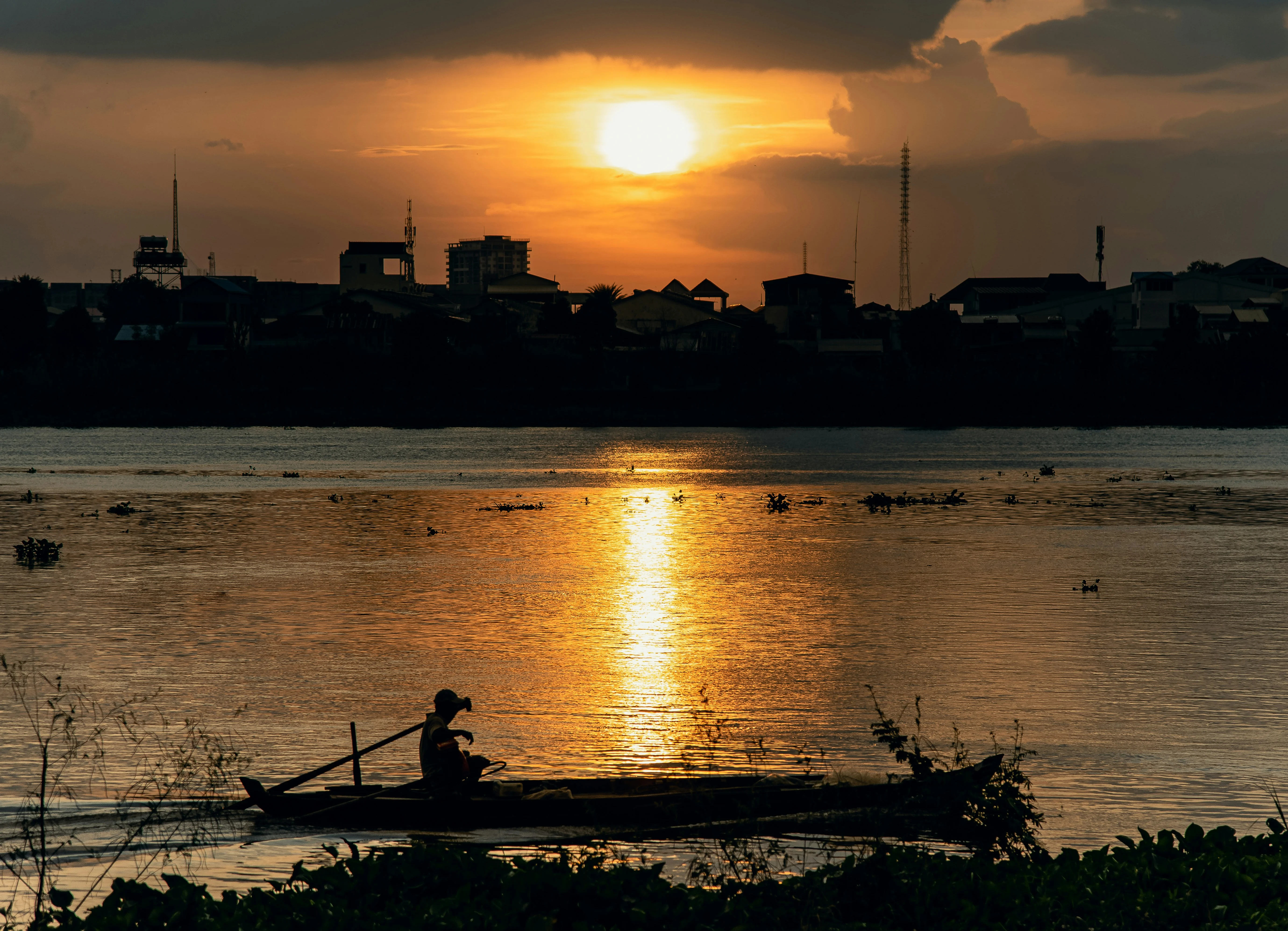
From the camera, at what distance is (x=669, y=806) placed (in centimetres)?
1405

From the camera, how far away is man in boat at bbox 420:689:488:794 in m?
14.6

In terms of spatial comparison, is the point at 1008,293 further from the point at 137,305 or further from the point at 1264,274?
the point at 137,305

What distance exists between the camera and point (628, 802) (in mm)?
14188

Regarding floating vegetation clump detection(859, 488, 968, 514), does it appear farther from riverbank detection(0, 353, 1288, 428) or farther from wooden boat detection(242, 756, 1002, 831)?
riverbank detection(0, 353, 1288, 428)

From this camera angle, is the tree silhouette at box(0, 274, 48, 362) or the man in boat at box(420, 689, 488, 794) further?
the tree silhouette at box(0, 274, 48, 362)

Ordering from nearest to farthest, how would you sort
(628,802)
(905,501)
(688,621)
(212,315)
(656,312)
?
(628,802) → (688,621) → (905,501) → (212,315) → (656,312)

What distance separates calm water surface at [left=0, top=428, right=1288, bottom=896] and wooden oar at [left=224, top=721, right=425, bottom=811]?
Result: 0.61m

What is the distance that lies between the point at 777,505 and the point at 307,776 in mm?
45457

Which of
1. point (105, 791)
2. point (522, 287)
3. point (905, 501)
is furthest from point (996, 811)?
point (522, 287)

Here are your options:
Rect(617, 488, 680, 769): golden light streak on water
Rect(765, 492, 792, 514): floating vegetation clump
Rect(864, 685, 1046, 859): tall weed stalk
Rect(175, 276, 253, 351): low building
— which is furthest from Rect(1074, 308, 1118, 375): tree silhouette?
Rect(864, 685, 1046, 859): tall weed stalk

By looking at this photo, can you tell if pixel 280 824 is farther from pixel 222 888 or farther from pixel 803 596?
pixel 803 596

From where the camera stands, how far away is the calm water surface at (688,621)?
61.5ft

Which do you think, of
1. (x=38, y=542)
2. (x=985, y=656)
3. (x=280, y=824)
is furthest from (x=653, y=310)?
(x=280, y=824)

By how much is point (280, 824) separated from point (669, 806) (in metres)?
4.72
